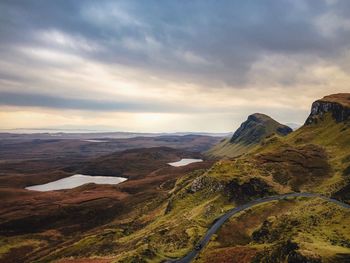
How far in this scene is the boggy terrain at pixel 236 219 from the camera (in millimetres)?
68938

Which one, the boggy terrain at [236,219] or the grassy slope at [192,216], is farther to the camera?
the grassy slope at [192,216]

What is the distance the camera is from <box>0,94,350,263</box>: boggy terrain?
68938 millimetres

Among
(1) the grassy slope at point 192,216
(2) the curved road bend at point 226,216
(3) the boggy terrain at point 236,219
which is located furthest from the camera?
(1) the grassy slope at point 192,216

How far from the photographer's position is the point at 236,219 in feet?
296

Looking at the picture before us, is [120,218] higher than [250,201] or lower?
lower

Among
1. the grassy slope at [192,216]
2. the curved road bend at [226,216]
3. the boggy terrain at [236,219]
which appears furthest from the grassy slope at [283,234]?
the curved road bend at [226,216]

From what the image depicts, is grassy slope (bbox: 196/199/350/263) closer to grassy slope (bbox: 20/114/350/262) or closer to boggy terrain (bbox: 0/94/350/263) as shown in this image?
boggy terrain (bbox: 0/94/350/263)

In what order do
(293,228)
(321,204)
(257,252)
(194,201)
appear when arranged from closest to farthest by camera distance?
1. (257,252)
2. (293,228)
3. (321,204)
4. (194,201)

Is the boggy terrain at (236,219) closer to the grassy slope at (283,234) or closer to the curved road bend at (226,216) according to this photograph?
the grassy slope at (283,234)

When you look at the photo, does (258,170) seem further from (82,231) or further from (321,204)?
(82,231)

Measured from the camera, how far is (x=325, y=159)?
141 m

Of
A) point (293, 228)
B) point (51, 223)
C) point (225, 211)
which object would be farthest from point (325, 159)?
point (51, 223)

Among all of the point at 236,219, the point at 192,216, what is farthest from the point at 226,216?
the point at 192,216

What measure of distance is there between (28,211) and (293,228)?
457 feet
